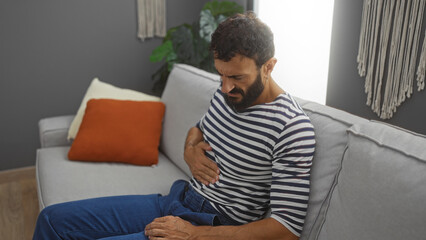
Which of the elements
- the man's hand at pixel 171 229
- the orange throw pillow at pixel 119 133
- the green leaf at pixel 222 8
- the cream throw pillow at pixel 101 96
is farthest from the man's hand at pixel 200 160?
the green leaf at pixel 222 8

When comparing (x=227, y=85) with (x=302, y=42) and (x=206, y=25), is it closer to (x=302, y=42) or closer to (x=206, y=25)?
(x=302, y=42)

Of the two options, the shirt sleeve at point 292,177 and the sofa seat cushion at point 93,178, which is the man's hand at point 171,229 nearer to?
the shirt sleeve at point 292,177

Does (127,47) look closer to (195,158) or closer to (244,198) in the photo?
(195,158)

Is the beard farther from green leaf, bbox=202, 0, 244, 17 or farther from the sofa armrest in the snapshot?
green leaf, bbox=202, 0, 244, 17

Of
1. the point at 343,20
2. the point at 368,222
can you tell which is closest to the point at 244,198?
the point at 368,222

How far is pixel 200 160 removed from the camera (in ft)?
4.39

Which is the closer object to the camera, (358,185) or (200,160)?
(358,185)

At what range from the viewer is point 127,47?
9.56 feet

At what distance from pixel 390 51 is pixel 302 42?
0.71 meters

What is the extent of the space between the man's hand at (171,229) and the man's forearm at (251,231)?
0.03 meters

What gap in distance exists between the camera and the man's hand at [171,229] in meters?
1.12

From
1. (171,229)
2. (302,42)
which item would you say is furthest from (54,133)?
(302,42)

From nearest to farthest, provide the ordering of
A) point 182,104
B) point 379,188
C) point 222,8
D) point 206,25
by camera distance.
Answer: point 379,188 < point 182,104 < point 206,25 < point 222,8

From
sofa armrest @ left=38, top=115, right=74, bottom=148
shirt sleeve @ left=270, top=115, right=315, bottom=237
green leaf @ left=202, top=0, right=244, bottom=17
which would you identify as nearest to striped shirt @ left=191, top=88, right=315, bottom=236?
shirt sleeve @ left=270, top=115, right=315, bottom=237
